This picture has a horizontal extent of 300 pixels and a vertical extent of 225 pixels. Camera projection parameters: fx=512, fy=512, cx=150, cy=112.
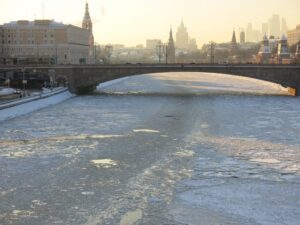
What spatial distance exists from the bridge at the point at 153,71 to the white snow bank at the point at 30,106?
22.0ft

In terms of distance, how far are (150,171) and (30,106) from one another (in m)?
27.4

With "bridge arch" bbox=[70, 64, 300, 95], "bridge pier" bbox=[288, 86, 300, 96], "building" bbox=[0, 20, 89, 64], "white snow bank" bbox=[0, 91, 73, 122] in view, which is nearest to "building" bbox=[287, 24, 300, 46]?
"building" bbox=[0, 20, 89, 64]

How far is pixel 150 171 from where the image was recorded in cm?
1839

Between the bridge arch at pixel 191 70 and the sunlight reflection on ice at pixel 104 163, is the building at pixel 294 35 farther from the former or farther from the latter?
the sunlight reflection on ice at pixel 104 163

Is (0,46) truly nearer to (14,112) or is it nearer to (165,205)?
(14,112)

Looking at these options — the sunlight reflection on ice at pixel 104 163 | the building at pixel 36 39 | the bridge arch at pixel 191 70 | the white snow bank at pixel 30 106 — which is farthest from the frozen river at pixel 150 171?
the building at pixel 36 39

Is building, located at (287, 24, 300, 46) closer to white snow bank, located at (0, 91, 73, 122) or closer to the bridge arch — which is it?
the bridge arch

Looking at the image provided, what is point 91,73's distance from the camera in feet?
208

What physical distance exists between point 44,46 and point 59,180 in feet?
377

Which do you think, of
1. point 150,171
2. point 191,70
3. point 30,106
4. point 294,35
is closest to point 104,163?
point 150,171

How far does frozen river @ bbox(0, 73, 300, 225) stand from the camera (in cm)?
1354

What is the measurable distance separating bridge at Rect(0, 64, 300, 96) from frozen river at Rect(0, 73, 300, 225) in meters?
27.7

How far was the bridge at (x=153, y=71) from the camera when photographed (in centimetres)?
6091

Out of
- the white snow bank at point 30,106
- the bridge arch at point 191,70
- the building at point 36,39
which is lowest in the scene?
the white snow bank at point 30,106
